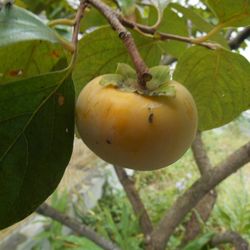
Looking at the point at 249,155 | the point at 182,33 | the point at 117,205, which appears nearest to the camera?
the point at 182,33

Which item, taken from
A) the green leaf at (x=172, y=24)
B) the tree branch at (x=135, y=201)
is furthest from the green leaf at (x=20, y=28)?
the tree branch at (x=135, y=201)

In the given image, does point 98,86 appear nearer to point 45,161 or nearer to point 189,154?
point 45,161

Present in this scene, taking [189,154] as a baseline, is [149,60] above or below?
above

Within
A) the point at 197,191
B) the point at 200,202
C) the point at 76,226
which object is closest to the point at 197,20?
the point at 197,191

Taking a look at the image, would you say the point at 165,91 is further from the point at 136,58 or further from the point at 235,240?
the point at 235,240

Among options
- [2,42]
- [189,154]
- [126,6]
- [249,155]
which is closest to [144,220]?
[249,155]

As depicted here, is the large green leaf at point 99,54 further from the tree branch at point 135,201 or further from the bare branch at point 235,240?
the tree branch at point 135,201
